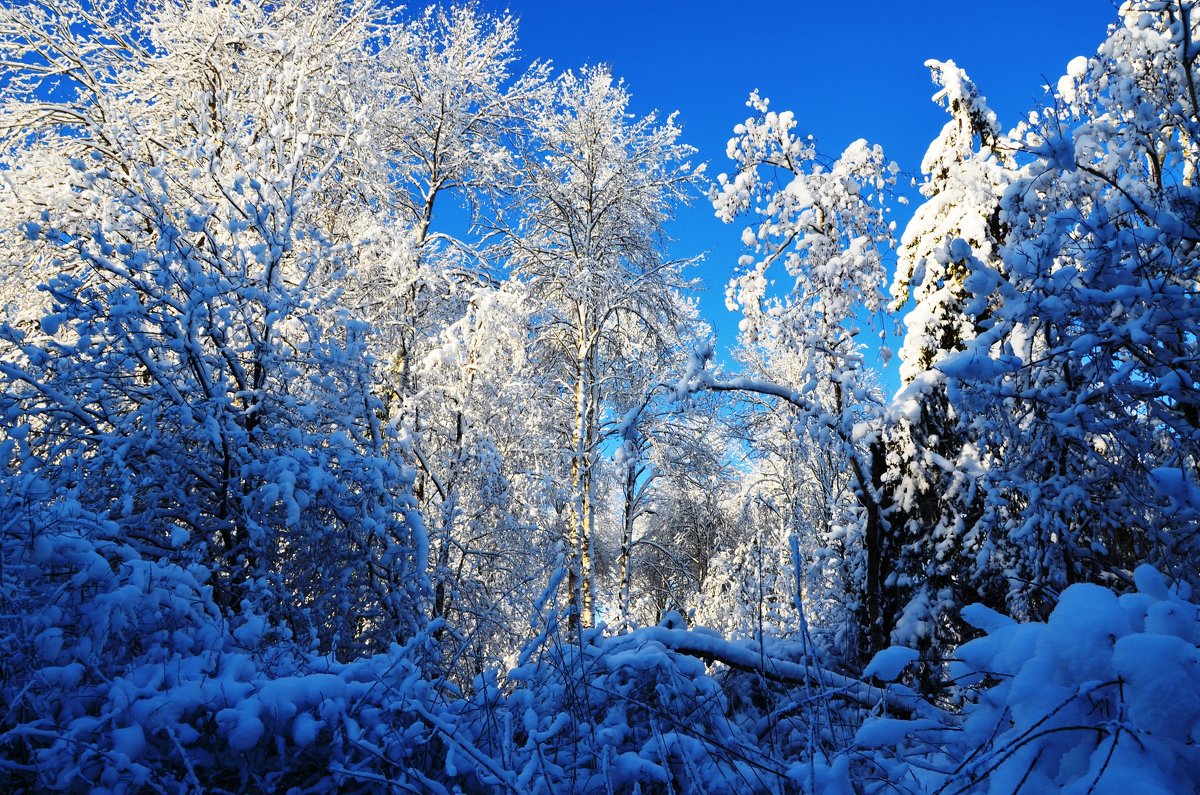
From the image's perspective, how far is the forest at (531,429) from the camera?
1628 millimetres

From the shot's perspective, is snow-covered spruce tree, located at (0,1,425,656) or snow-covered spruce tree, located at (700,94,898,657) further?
snow-covered spruce tree, located at (700,94,898,657)

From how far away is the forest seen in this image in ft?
5.34

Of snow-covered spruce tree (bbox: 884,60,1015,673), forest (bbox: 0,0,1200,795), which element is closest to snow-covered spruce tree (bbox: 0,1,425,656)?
forest (bbox: 0,0,1200,795)

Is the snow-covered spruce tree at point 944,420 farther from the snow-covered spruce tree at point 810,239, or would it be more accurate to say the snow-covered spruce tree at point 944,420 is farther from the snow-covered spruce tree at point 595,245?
the snow-covered spruce tree at point 595,245

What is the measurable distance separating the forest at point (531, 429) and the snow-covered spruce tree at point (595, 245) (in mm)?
77

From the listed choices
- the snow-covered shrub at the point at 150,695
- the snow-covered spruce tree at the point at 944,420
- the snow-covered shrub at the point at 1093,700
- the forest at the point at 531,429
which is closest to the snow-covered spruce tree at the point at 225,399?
the forest at the point at 531,429

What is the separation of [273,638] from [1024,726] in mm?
3771

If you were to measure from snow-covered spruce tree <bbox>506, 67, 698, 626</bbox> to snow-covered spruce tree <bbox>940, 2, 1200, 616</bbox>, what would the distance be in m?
6.71

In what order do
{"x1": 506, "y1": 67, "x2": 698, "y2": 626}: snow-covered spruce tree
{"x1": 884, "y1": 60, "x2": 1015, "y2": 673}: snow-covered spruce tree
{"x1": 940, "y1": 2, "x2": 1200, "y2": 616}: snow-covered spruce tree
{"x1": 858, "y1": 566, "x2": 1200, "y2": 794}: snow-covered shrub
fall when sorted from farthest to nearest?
{"x1": 506, "y1": 67, "x2": 698, "y2": 626}: snow-covered spruce tree → {"x1": 884, "y1": 60, "x2": 1015, "y2": 673}: snow-covered spruce tree → {"x1": 940, "y1": 2, "x2": 1200, "y2": 616}: snow-covered spruce tree → {"x1": 858, "y1": 566, "x2": 1200, "y2": 794}: snow-covered shrub

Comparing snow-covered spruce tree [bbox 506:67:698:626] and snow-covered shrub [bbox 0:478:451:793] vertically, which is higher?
snow-covered spruce tree [bbox 506:67:698:626]

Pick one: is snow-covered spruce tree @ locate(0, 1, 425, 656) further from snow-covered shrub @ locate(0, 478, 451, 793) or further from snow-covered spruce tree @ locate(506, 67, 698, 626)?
snow-covered spruce tree @ locate(506, 67, 698, 626)

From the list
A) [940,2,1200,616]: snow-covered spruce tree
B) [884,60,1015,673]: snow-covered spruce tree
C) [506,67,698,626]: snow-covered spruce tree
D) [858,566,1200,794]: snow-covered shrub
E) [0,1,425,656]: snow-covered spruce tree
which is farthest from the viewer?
[506,67,698,626]: snow-covered spruce tree

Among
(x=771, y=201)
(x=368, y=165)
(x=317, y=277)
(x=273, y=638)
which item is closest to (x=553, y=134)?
(x=368, y=165)

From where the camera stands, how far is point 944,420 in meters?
4.79
